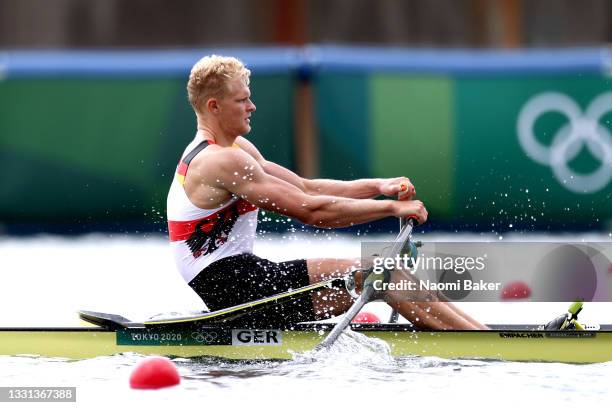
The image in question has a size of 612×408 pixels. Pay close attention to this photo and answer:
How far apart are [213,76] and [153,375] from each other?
5.72 ft

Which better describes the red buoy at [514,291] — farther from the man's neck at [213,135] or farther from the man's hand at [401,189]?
the man's neck at [213,135]

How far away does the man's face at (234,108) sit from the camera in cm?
734

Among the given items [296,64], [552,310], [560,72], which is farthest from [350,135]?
[552,310]

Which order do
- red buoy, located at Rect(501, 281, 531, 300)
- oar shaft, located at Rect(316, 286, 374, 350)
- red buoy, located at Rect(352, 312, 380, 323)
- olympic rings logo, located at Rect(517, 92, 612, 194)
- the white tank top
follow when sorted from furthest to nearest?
olympic rings logo, located at Rect(517, 92, 612, 194)
red buoy, located at Rect(352, 312, 380, 323)
red buoy, located at Rect(501, 281, 531, 300)
the white tank top
oar shaft, located at Rect(316, 286, 374, 350)

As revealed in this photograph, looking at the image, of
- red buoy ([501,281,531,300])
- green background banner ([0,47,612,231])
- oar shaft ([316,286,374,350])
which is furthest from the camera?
green background banner ([0,47,612,231])

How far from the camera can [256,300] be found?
23.9ft

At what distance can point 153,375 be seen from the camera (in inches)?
263

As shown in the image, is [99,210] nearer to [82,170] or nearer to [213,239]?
[82,170]

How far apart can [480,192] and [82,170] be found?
157 inches

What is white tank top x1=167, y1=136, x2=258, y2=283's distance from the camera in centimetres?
732

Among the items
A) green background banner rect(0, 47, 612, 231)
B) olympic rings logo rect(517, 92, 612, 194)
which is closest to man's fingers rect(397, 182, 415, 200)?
green background banner rect(0, 47, 612, 231)

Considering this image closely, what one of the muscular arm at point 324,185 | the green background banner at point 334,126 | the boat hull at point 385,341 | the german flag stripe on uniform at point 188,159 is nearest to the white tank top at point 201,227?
the german flag stripe on uniform at point 188,159

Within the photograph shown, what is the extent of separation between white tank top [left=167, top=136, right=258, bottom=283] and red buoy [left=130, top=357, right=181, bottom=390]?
0.81 metres

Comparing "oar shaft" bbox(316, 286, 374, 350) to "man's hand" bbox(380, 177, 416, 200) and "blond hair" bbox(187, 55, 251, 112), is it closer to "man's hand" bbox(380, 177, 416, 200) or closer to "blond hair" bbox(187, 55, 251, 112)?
"man's hand" bbox(380, 177, 416, 200)
